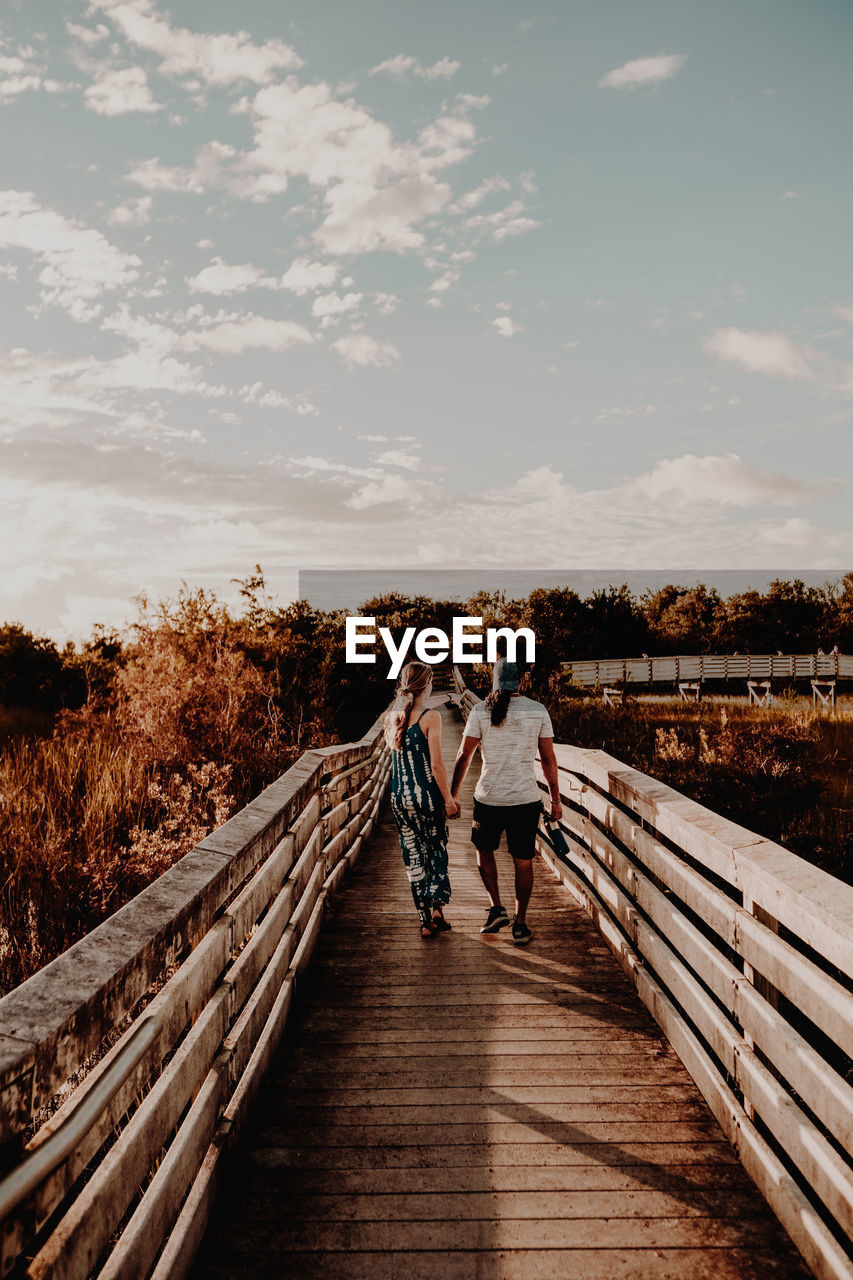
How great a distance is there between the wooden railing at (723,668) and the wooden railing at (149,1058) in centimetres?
3417

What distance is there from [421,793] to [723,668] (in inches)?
1473

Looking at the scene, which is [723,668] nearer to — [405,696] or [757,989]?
[405,696]

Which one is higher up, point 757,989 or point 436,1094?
point 757,989

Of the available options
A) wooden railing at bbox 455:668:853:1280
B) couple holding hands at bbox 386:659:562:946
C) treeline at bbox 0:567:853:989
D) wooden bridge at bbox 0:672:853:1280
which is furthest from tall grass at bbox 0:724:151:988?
wooden railing at bbox 455:668:853:1280

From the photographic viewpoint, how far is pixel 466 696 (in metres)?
24.2

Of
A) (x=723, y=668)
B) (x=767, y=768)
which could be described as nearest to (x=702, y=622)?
(x=723, y=668)

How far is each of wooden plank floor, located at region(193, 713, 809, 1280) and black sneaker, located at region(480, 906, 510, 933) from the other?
1.90 feet

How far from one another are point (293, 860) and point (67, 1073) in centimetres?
267

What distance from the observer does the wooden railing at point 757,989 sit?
2.28m

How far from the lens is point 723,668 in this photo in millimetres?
39750

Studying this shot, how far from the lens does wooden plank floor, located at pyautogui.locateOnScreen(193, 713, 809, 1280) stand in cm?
248

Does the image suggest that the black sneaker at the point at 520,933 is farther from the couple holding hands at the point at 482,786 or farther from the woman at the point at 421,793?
the woman at the point at 421,793

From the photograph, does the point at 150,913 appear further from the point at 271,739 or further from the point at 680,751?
the point at 680,751

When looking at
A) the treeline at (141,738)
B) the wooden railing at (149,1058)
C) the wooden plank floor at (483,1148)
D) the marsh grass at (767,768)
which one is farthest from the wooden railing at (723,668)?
the wooden railing at (149,1058)
